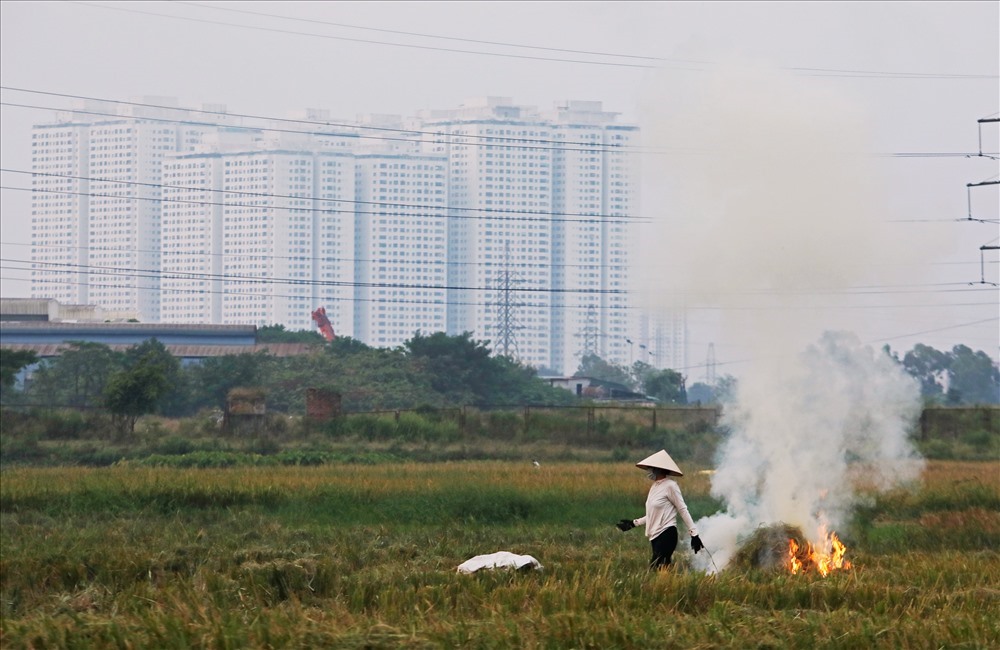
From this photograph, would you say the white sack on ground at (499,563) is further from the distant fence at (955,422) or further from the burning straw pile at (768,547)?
the distant fence at (955,422)

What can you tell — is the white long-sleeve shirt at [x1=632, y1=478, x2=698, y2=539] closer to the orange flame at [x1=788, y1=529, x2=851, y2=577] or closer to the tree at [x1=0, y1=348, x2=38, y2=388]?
the orange flame at [x1=788, y1=529, x2=851, y2=577]

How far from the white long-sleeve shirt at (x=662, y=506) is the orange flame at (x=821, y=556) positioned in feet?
6.37

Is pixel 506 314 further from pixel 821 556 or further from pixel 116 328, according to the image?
pixel 821 556

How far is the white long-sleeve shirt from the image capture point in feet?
51.5

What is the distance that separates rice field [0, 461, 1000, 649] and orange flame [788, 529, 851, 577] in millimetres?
467

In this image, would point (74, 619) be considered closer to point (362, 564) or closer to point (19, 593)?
point (19, 593)

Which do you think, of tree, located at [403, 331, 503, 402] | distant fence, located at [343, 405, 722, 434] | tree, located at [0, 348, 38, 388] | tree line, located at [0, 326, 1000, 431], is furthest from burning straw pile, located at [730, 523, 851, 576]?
tree, located at [403, 331, 503, 402]

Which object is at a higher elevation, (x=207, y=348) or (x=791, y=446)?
(x=207, y=348)

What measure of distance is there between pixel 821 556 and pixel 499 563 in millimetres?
4437

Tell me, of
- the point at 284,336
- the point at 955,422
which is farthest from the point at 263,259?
the point at 955,422

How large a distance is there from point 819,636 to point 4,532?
51.2 feet

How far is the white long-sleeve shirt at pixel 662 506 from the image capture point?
619 inches

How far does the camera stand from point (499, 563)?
16.3 m

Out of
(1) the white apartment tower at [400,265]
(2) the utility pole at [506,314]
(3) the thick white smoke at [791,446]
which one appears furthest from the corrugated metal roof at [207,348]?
(1) the white apartment tower at [400,265]
